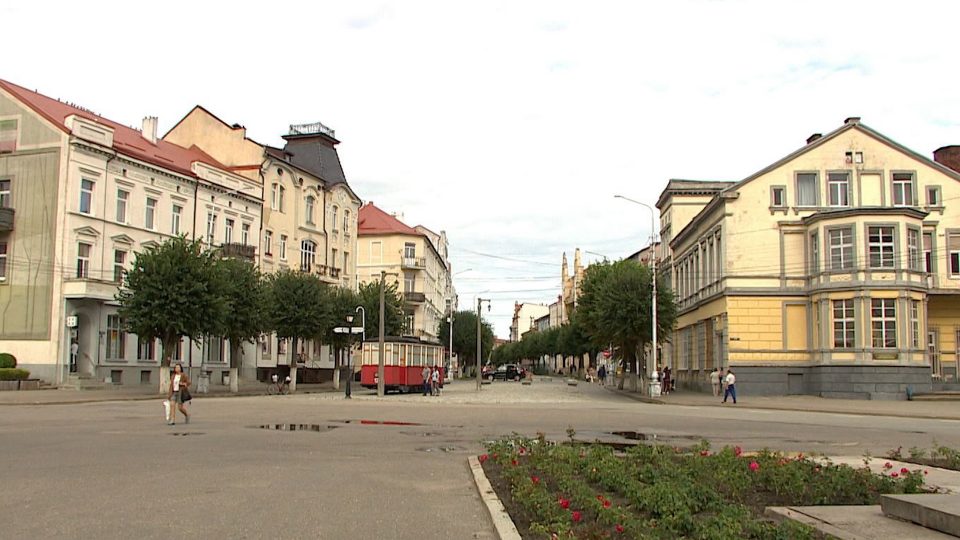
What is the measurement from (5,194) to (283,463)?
3801cm

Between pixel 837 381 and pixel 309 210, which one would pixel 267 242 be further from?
pixel 837 381

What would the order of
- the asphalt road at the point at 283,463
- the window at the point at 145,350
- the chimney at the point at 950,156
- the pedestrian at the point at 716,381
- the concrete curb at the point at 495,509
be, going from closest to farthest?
the concrete curb at the point at 495,509, the asphalt road at the point at 283,463, the pedestrian at the point at 716,381, the window at the point at 145,350, the chimney at the point at 950,156

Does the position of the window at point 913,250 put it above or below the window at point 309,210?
below

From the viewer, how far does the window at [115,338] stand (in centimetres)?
4622

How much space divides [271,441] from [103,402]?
20.5 meters

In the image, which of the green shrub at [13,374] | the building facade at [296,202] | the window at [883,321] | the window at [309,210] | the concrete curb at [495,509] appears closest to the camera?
the concrete curb at [495,509]

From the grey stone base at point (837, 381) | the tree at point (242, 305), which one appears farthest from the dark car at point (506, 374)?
the grey stone base at point (837, 381)

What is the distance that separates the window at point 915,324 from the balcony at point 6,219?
149 feet

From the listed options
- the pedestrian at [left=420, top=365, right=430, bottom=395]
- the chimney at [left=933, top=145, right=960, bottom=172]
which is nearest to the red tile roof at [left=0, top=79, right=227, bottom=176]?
the pedestrian at [left=420, top=365, right=430, bottom=395]

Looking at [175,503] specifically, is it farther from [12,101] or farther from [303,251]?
[303,251]

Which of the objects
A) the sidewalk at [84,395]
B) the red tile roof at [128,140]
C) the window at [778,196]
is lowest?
the sidewalk at [84,395]

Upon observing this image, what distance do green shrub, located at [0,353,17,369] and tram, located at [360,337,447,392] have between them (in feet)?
58.7

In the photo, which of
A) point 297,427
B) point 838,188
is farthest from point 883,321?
point 297,427

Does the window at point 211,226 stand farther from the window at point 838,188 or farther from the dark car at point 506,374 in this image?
the dark car at point 506,374
